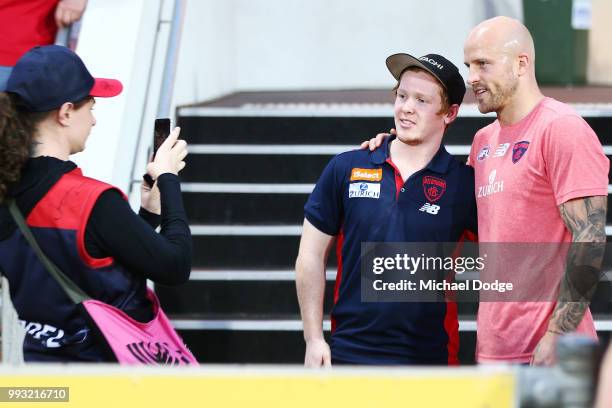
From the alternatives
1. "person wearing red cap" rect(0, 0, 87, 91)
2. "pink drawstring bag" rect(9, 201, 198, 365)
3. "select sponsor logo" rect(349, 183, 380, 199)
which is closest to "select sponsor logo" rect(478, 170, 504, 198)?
"select sponsor logo" rect(349, 183, 380, 199)

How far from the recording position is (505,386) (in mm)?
1891

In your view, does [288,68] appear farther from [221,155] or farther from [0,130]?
[0,130]

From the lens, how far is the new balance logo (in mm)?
3328

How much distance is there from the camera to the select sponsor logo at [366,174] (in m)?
3.38

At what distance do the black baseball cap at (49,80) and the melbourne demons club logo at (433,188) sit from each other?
1.15 m

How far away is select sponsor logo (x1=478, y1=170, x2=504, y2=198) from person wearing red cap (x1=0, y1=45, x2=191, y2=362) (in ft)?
3.21

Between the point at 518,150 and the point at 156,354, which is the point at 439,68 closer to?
the point at 518,150

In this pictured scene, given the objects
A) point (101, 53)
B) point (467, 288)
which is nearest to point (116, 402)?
point (467, 288)

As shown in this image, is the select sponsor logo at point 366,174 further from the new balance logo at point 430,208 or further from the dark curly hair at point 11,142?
the dark curly hair at point 11,142

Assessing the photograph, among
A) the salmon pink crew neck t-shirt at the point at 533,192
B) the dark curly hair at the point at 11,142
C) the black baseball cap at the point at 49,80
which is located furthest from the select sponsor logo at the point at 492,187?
the dark curly hair at the point at 11,142

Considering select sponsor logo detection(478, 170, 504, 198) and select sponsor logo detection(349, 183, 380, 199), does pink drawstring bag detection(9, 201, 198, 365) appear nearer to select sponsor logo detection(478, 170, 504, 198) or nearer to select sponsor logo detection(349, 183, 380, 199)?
select sponsor logo detection(349, 183, 380, 199)

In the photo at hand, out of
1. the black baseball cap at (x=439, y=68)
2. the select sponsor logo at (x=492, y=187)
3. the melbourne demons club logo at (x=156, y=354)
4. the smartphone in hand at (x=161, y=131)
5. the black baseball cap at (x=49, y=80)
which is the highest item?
the black baseball cap at (x=49, y=80)

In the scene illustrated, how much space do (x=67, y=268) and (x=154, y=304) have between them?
1.03ft

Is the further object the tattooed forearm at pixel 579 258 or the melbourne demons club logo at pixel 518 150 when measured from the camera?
the melbourne demons club logo at pixel 518 150
